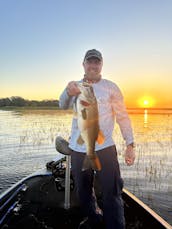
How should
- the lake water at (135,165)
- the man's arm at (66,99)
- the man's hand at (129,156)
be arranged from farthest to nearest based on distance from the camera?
the lake water at (135,165) < the man's hand at (129,156) < the man's arm at (66,99)

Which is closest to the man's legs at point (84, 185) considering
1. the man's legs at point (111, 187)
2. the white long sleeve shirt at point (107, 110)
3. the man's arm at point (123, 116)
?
the white long sleeve shirt at point (107, 110)

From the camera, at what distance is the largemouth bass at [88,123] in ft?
10.2

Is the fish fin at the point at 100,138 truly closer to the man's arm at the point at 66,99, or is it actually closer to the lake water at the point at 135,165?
the man's arm at the point at 66,99

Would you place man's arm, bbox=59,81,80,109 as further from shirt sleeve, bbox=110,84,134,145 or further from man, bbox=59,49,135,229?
shirt sleeve, bbox=110,84,134,145

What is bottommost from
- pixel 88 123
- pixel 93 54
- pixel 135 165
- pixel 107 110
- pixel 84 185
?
pixel 135 165

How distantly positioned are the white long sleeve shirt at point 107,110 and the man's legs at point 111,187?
0.14 metres

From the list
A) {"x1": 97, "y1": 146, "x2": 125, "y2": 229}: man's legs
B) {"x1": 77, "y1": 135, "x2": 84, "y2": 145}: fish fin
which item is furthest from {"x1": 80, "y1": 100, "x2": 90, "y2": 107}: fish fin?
{"x1": 97, "y1": 146, "x2": 125, "y2": 229}: man's legs

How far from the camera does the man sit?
3.82m

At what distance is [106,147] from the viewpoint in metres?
3.82

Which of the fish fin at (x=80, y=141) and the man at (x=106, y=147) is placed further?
the man at (x=106, y=147)

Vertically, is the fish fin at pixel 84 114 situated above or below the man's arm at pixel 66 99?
below

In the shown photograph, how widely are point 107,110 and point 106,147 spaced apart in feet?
1.61

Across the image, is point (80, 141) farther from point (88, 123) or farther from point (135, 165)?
point (135, 165)

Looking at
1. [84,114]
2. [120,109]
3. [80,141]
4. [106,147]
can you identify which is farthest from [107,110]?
[84,114]
